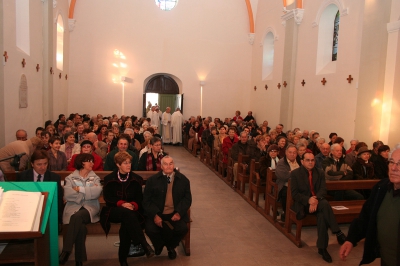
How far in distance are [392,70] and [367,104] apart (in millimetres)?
1002

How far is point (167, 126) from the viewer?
1638 centimetres

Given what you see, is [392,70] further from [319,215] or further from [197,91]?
[197,91]

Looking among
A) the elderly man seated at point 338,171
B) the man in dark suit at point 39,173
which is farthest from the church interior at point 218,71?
the man in dark suit at point 39,173

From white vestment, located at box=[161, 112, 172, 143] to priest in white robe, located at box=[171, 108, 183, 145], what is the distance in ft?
0.71

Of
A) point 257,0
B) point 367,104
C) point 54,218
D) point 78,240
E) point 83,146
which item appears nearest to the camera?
point 54,218

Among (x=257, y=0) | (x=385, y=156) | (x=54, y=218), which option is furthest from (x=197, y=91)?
(x=54, y=218)

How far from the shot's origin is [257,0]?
1681cm

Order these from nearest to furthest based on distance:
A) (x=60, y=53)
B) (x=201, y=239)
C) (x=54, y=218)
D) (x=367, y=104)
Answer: (x=54, y=218)
(x=201, y=239)
(x=367, y=104)
(x=60, y=53)

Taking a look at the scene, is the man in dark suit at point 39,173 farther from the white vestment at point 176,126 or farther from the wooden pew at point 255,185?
the white vestment at point 176,126

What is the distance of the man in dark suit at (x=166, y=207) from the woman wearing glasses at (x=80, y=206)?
63 centimetres

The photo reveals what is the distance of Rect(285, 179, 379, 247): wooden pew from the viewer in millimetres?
5363

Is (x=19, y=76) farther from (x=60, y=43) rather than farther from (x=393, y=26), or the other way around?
(x=393, y=26)

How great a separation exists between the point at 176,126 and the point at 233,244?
1121 centimetres

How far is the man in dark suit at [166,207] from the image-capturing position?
4602mm
